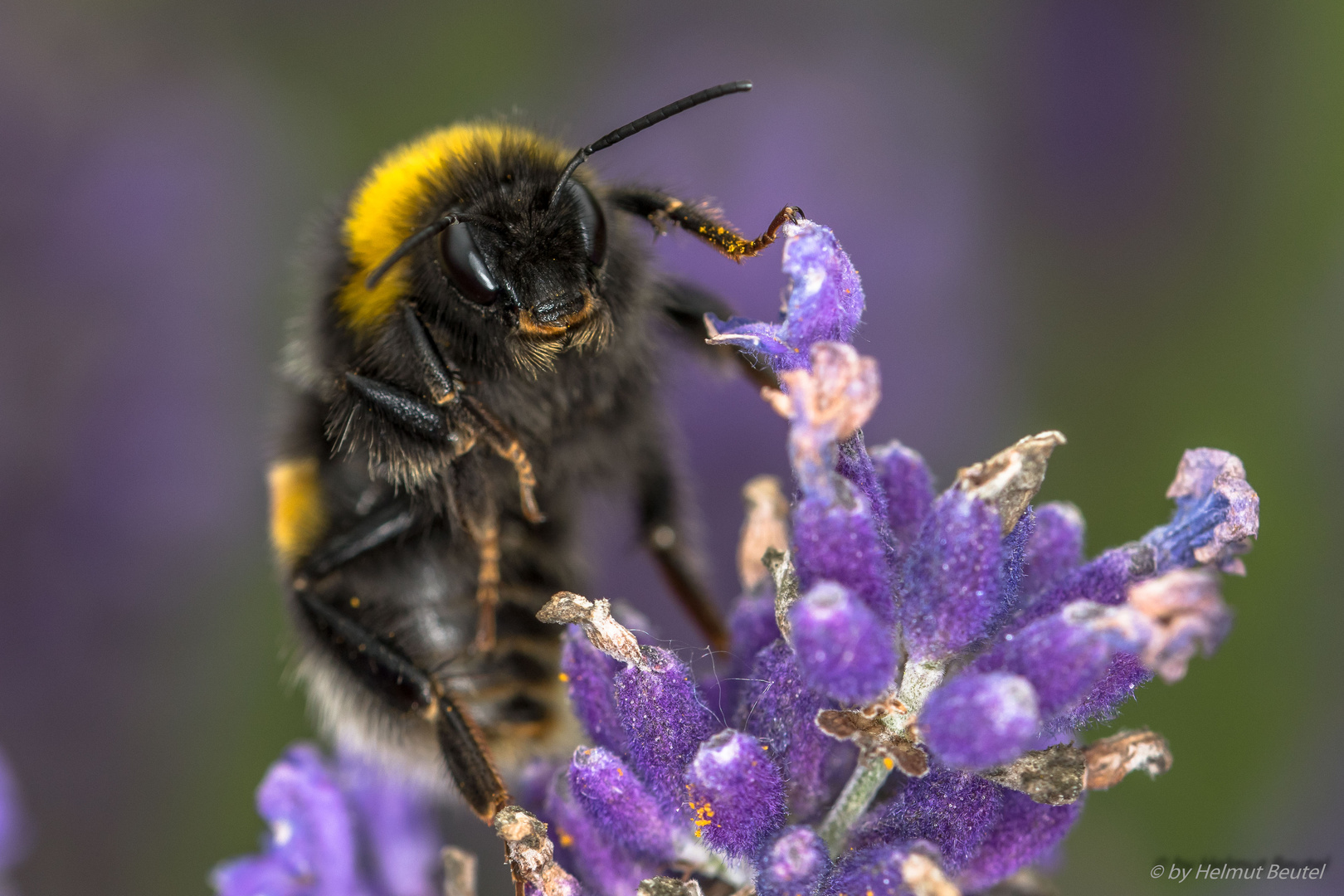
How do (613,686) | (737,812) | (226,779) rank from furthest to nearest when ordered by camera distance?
(226,779)
(613,686)
(737,812)

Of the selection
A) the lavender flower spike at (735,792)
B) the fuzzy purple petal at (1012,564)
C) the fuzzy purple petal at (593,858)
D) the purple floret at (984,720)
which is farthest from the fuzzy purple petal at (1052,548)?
the fuzzy purple petal at (593,858)

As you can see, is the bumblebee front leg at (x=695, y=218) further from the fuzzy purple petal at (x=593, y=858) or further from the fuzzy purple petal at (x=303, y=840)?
the fuzzy purple petal at (x=303, y=840)

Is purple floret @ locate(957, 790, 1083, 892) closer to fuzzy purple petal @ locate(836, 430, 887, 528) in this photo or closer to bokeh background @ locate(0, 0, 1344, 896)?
fuzzy purple petal @ locate(836, 430, 887, 528)

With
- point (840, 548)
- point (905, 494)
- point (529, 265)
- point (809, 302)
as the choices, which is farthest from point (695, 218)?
point (840, 548)

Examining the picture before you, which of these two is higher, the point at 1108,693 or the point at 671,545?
the point at 671,545

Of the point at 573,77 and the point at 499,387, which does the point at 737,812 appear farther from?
the point at 573,77

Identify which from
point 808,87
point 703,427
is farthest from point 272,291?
point 808,87

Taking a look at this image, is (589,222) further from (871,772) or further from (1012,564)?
(871,772)
